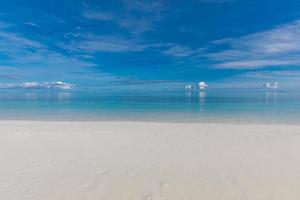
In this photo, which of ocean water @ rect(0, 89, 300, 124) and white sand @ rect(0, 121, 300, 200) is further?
ocean water @ rect(0, 89, 300, 124)

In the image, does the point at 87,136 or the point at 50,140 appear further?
the point at 87,136

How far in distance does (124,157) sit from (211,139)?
14.4 feet

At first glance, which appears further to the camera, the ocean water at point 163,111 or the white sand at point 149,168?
the ocean water at point 163,111

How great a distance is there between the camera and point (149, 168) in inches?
229

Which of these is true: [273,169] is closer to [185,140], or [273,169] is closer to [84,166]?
[185,140]

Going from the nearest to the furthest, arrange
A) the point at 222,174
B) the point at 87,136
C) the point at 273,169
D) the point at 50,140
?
the point at 222,174 < the point at 273,169 < the point at 50,140 < the point at 87,136

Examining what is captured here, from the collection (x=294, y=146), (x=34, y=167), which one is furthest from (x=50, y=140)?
(x=294, y=146)

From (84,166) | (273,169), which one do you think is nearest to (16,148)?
(84,166)

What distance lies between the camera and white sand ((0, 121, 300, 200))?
446 cm

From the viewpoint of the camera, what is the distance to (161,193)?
4418 mm

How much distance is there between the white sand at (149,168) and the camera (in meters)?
4.46

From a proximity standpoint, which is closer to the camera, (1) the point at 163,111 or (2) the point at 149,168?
(2) the point at 149,168

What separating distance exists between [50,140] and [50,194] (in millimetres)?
5056

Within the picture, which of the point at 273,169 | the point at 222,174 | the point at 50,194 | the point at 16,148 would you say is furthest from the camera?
the point at 16,148
